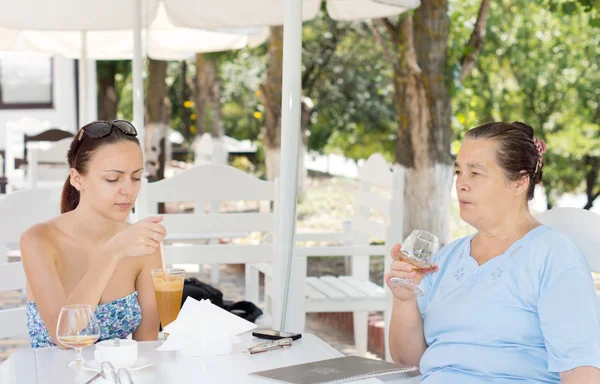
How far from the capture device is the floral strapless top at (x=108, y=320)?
2.78 m

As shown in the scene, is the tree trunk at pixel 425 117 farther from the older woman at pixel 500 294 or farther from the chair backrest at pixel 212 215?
the older woman at pixel 500 294

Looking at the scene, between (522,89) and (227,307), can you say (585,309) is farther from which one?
(522,89)

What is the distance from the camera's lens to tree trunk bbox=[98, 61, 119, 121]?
51.5ft

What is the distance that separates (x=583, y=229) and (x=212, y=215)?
1.96 m

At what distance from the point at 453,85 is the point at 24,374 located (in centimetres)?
541

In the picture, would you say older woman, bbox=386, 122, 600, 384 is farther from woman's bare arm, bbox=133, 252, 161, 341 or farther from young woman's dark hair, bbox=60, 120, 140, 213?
young woman's dark hair, bbox=60, 120, 140, 213

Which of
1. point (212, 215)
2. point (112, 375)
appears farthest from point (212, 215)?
point (112, 375)

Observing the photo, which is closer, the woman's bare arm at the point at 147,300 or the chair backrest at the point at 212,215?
the woman's bare arm at the point at 147,300

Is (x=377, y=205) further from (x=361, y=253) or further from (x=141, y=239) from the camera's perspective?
(x=141, y=239)

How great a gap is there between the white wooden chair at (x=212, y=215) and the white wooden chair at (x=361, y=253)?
254 millimetres

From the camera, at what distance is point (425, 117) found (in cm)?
713

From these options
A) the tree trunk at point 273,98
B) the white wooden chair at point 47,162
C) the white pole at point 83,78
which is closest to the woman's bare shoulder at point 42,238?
the white wooden chair at point 47,162

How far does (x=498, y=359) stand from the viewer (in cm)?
239

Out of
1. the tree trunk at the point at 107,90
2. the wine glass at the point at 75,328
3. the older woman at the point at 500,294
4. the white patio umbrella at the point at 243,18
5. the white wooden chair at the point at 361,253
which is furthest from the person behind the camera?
the tree trunk at the point at 107,90
